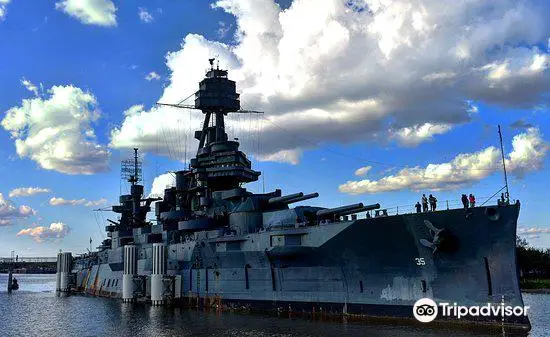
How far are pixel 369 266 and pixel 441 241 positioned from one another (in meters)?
4.37

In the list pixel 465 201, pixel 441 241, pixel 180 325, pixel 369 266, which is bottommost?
pixel 180 325

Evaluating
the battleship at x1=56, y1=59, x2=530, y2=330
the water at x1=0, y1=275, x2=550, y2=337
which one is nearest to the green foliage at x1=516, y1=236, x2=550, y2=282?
the water at x1=0, y1=275, x2=550, y2=337

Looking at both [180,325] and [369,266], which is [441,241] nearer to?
[369,266]

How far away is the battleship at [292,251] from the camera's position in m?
24.7

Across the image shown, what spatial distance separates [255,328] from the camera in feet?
88.2

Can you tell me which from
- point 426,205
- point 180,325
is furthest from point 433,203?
point 180,325

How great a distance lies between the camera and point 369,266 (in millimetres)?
27594

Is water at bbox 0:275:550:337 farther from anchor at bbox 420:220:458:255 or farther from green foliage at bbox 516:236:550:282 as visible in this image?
green foliage at bbox 516:236:550:282

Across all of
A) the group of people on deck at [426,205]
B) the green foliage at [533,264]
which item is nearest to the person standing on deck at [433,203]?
the group of people on deck at [426,205]

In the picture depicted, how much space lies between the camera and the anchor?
2481cm

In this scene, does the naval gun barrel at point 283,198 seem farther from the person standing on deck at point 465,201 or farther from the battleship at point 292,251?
the person standing on deck at point 465,201

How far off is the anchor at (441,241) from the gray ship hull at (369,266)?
103 millimetres

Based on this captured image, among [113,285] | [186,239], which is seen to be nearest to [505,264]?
[186,239]

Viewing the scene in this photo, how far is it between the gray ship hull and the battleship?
0.17 ft
